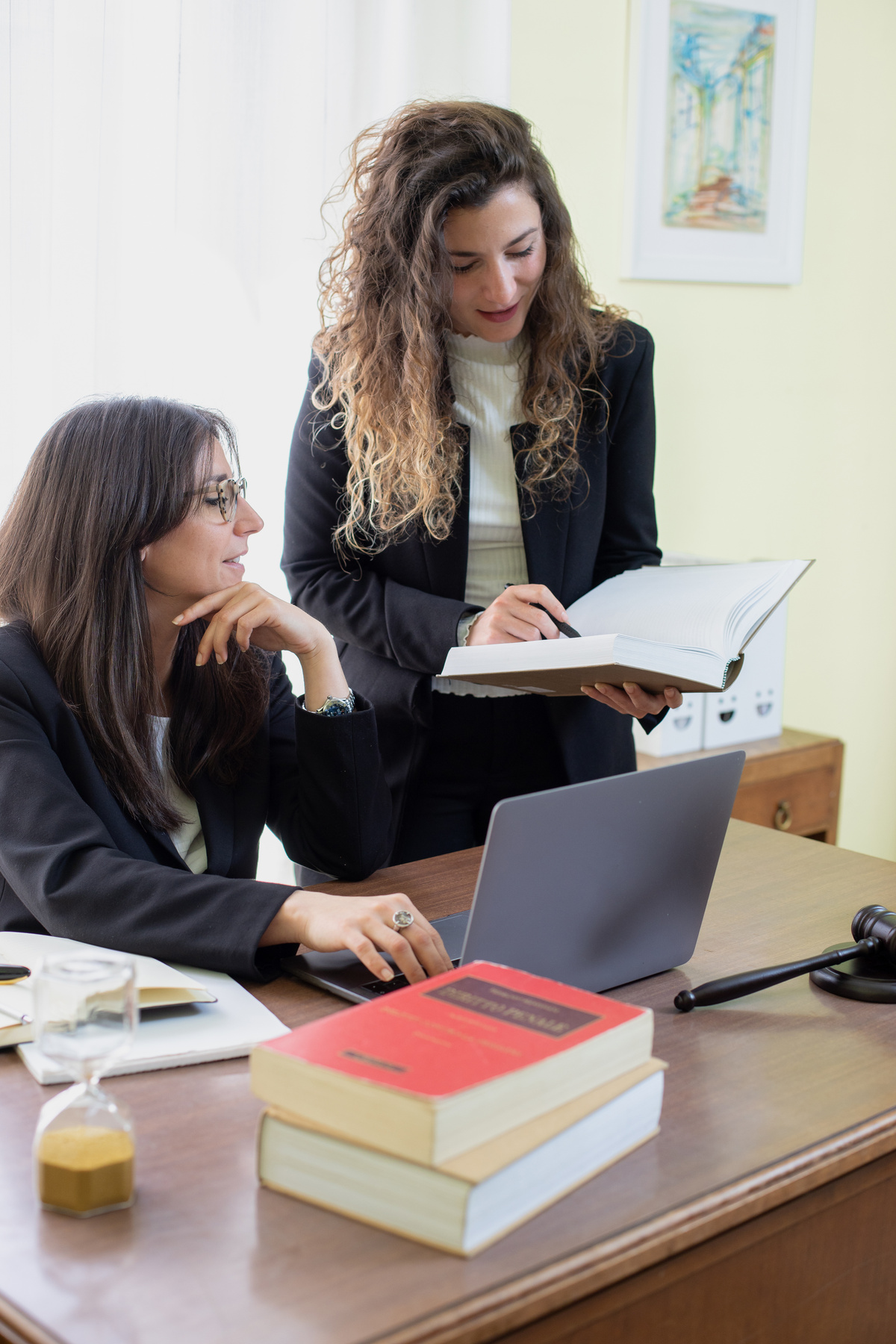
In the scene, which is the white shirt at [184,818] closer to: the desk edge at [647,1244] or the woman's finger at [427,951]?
the woman's finger at [427,951]

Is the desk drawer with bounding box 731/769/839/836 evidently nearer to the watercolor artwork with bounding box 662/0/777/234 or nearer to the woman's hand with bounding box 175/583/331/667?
the watercolor artwork with bounding box 662/0/777/234

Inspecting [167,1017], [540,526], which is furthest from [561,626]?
[167,1017]

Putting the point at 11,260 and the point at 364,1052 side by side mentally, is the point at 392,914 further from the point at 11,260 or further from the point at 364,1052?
the point at 11,260

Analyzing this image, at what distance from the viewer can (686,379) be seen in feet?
10.1

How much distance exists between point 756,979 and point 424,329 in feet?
2.89

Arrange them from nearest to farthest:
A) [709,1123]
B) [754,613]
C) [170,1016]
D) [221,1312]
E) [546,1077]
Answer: [221,1312]
[546,1077]
[709,1123]
[170,1016]
[754,613]

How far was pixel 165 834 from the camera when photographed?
1.37 meters

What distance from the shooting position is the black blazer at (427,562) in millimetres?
1688

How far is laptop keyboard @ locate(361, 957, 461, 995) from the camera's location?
1.12 m

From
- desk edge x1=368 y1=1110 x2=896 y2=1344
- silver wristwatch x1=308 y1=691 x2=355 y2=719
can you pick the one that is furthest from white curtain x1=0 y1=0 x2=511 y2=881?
desk edge x1=368 y1=1110 x2=896 y2=1344

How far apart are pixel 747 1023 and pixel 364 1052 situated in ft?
1.44

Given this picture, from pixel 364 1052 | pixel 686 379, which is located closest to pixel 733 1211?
pixel 364 1052

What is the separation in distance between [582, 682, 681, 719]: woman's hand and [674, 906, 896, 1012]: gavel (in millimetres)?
325

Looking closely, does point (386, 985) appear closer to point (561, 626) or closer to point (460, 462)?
point (561, 626)
